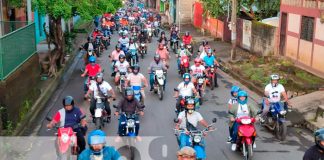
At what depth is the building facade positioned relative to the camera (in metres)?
20.9

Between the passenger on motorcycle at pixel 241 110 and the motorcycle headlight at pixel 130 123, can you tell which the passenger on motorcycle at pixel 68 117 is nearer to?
the motorcycle headlight at pixel 130 123

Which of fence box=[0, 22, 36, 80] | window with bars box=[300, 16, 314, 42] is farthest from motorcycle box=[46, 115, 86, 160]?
window with bars box=[300, 16, 314, 42]

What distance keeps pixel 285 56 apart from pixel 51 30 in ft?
38.1

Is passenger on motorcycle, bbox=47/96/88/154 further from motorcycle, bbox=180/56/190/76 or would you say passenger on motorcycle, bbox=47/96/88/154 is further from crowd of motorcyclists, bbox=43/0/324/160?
motorcycle, bbox=180/56/190/76

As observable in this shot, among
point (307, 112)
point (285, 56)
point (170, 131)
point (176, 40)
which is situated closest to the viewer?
point (170, 131)

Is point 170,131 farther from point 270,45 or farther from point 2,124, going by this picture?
point 270,45

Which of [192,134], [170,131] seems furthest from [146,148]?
[192,134]

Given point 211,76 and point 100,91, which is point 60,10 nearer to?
point 211,76

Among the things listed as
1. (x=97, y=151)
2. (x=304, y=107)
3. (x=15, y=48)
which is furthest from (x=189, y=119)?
(x=15, y=48)

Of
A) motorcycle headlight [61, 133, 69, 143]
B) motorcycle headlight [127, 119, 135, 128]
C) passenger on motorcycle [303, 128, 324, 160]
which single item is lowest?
motorcycle headlight [127, 119, 135, 128]

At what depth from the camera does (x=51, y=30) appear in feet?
76.0

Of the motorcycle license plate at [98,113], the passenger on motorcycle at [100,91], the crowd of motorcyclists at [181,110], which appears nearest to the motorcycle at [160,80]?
the crowd of motorcyclists at [181,110]

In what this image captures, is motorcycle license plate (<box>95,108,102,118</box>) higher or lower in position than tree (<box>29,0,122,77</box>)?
lower

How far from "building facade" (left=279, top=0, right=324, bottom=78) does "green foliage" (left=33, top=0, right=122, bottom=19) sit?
8760 mm
